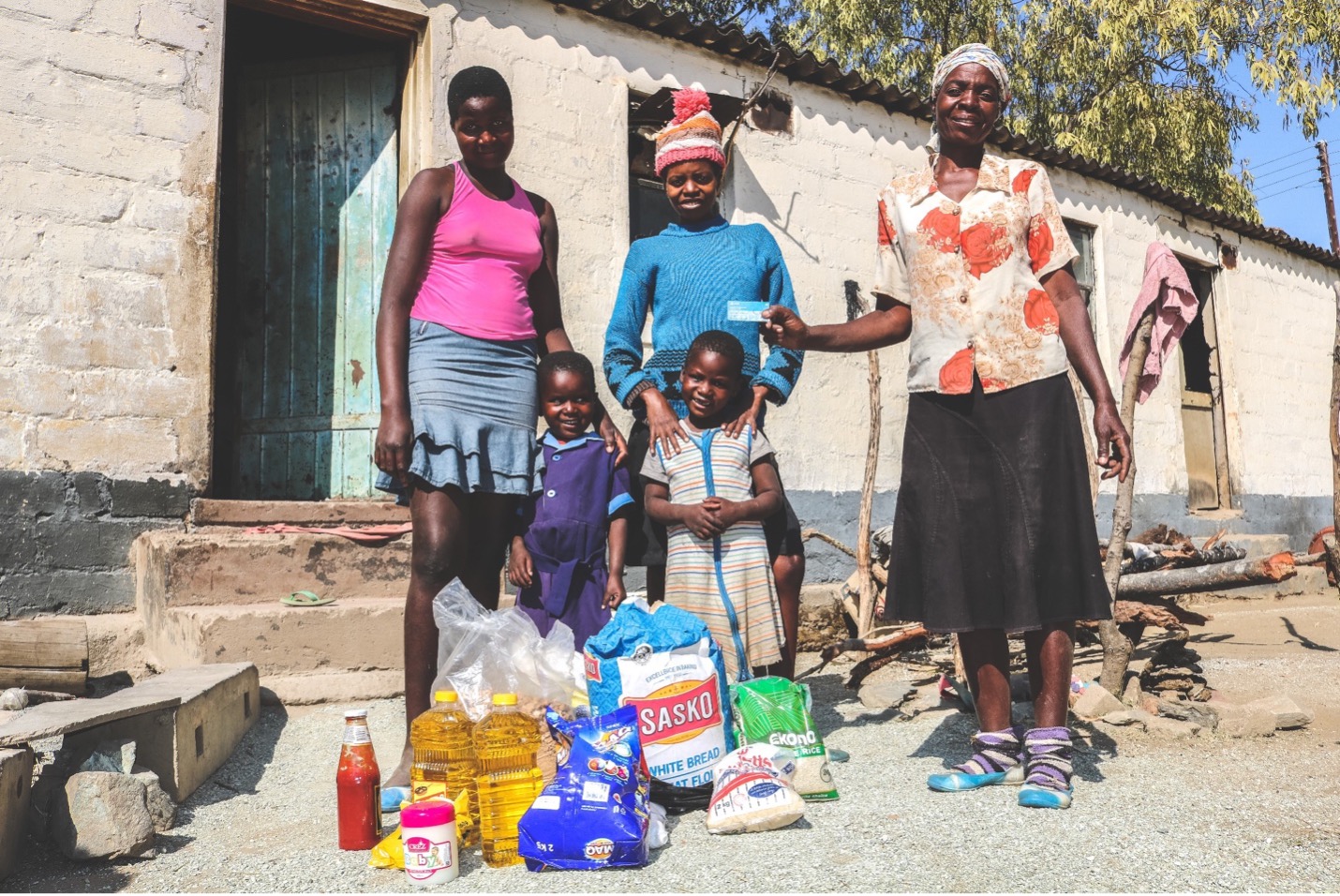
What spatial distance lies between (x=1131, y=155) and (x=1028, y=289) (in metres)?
12.5

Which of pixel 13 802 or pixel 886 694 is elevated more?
pixel 13 802

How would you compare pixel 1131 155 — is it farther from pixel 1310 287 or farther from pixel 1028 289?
pixel 1028 289

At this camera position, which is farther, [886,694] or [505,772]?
[886,694]

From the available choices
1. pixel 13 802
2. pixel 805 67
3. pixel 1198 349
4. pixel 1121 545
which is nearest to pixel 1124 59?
pixel 1198 349

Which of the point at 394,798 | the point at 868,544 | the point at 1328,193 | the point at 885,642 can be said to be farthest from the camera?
the point at 1328,193

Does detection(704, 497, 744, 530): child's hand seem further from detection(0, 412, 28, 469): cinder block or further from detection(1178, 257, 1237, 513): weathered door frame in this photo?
detection(1178, 257, 1237, 513): weathered door frame

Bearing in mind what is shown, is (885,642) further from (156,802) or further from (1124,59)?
(1124,59)

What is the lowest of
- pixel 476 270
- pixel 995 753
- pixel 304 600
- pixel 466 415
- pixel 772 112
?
pixel 995 753

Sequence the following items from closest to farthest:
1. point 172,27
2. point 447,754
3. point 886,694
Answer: point 447,754, point 886,694, point 172,27

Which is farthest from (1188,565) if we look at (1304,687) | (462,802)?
(462,802)

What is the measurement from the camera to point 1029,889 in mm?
1991

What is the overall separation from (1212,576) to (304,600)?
410 cm

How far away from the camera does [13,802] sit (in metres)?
2.22

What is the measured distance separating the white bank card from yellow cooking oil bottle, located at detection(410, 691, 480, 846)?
1.29m
